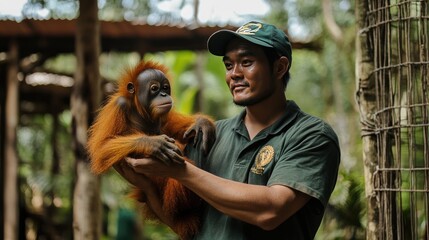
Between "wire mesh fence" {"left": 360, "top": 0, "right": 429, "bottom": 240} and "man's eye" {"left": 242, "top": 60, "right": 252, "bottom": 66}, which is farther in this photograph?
"wire mesh fence" {"left": 360, "top": 0, "right": 429, "bottom": 240}

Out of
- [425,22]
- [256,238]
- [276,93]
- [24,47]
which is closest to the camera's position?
[256,238]

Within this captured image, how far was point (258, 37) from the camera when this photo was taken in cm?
264

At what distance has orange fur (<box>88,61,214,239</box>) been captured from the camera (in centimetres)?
287

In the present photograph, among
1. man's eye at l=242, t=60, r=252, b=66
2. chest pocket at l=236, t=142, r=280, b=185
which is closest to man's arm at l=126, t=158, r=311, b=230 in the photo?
chest pocket at l=236, t=142, r=280, b=185

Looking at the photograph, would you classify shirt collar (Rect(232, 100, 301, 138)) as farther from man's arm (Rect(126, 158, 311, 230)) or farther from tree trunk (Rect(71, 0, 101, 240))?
tree trunk (Rect(71, 0, 101, 240))

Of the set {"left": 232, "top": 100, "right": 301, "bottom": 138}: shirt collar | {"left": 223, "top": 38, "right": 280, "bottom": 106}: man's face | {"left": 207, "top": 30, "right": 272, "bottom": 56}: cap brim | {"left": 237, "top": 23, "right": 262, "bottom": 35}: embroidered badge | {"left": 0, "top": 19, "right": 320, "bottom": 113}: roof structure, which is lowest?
{"left": 232, "top": 100, "right": 301, "bottom": 138}: shirt collar

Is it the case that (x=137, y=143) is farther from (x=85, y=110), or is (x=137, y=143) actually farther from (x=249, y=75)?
(x=85, y=110)

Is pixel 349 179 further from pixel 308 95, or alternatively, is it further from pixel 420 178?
pixel 308 95

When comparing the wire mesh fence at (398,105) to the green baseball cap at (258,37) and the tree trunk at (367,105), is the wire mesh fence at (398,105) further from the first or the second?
the green baseball cap at (258,37)

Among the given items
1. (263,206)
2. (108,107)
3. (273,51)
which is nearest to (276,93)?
(273,51)

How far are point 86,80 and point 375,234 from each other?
3.49 m

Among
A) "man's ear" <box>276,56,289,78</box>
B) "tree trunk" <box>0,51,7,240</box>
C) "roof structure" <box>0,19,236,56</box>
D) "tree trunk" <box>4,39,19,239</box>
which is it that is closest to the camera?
"man's ear" <box>276,56,289,78</box>

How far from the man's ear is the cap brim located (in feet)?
0.41

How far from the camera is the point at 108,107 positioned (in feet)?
11.0
